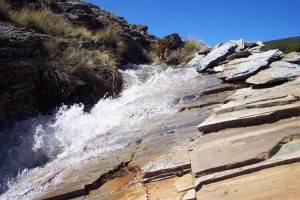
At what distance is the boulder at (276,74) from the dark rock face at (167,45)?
7.18m

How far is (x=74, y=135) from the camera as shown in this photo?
19.1 feet

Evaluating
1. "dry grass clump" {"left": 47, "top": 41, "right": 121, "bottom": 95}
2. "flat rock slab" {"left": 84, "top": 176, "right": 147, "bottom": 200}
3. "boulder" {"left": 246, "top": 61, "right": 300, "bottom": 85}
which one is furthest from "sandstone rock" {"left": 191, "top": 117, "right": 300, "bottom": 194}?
"dry grass clump" {"left": 47, "top": 41, "right": 121, "bottom": 95}

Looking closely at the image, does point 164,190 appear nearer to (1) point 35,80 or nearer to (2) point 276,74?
(2) point 276,74

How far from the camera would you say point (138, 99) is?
704 cm

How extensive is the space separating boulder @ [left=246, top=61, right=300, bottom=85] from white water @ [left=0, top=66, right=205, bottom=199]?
1314 mm

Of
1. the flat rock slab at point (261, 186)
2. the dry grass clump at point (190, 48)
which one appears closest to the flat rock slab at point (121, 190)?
the flat rock slab at point (261, 186)

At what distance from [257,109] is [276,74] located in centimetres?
163

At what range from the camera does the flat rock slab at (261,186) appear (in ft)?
7.76

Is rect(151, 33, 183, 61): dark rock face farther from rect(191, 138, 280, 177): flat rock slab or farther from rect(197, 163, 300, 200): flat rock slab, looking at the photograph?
rect(197, 163, 300, 200): flat rock slab

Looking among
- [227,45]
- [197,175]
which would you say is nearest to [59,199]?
[197,175]

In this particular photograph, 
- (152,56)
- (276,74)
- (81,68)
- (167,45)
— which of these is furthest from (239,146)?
(152,56)

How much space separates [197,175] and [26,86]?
15.8 ft

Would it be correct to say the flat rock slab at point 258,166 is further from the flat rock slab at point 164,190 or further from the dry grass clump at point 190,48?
the dry grass clump at point 190,48

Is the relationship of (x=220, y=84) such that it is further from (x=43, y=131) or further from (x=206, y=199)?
(x=206, y=199)
